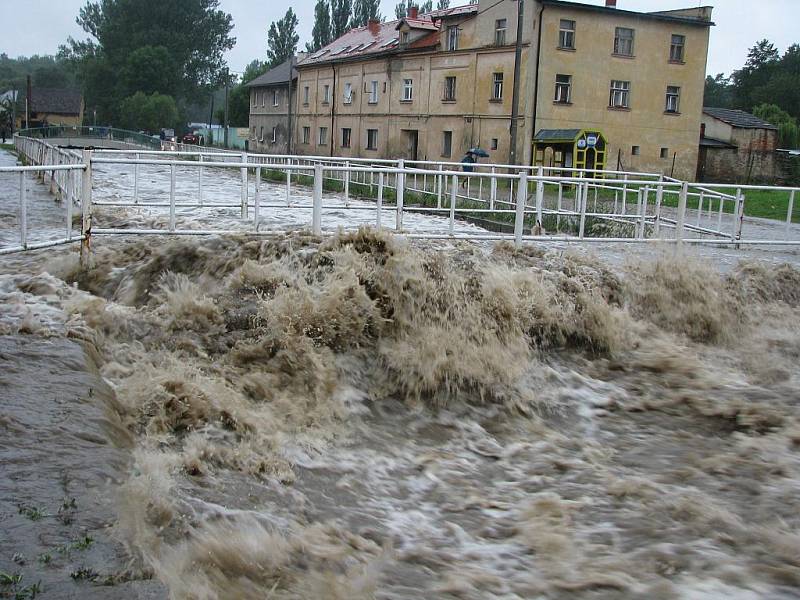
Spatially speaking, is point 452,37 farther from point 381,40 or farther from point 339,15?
point 339,15

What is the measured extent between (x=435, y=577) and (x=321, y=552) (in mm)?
741

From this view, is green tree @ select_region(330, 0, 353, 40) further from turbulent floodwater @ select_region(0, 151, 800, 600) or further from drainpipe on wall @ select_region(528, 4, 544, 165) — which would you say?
turbulent floodwater @ select_region(0, 151, 800, 600)

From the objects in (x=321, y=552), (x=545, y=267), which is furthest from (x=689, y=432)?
(x=321, y=552)

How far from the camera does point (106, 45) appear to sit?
94.8 metres

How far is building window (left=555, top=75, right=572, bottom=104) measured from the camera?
37.6 meters

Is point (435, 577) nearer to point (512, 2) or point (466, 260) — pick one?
point (466, 260)

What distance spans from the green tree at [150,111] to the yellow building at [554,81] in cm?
4487

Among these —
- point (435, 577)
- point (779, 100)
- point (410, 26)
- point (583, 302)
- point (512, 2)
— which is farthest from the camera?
point (779, 100)

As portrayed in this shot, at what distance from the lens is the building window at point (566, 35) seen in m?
37.1

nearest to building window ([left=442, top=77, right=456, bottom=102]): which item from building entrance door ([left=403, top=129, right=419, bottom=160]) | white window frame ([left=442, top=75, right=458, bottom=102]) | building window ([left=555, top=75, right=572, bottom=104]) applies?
white window frame ([left=442, top=75, right=458, bottom=102])

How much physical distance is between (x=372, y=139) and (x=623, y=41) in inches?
605

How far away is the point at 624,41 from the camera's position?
3888cm

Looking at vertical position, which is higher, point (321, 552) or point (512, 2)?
point (512, 2)

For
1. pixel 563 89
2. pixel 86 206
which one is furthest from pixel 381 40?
pixel 86 206
